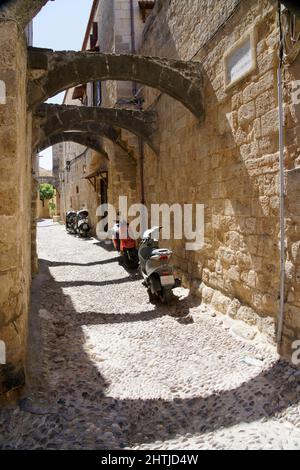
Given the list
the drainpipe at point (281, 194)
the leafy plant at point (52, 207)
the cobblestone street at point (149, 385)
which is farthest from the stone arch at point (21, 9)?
the leafy plant at point (52, 207)

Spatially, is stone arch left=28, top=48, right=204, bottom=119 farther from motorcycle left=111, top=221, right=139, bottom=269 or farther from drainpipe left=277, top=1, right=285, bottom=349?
motorcycle left=111, top=221, right=139, bottom=269

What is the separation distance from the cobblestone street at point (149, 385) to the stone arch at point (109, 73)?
287 cm

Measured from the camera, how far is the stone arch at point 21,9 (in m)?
2.42

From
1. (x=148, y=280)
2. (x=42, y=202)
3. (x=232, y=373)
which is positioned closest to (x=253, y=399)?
(x=232, y=373)

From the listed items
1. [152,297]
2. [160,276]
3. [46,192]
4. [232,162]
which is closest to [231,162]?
[232,162]

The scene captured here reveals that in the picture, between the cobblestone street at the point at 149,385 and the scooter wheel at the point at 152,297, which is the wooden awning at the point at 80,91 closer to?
Result: the scooter wheel at the point at 152,297

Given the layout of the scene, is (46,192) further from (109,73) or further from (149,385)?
(149,385)

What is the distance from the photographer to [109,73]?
493 centimetres

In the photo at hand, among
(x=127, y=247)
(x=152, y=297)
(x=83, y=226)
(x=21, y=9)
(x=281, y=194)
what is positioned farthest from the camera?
(x=83, y=226)

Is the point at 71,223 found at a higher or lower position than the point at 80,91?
lower

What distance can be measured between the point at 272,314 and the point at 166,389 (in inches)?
48.8

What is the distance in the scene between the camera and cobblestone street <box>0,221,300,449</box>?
2246mm

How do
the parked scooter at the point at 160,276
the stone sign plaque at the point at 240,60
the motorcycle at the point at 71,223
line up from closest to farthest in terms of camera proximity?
the stone sign plaque at the point at 240,60 → the parked scooter at the point at 160,276 → the motorcycle at the point at 71,223

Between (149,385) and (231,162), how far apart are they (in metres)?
2.57
